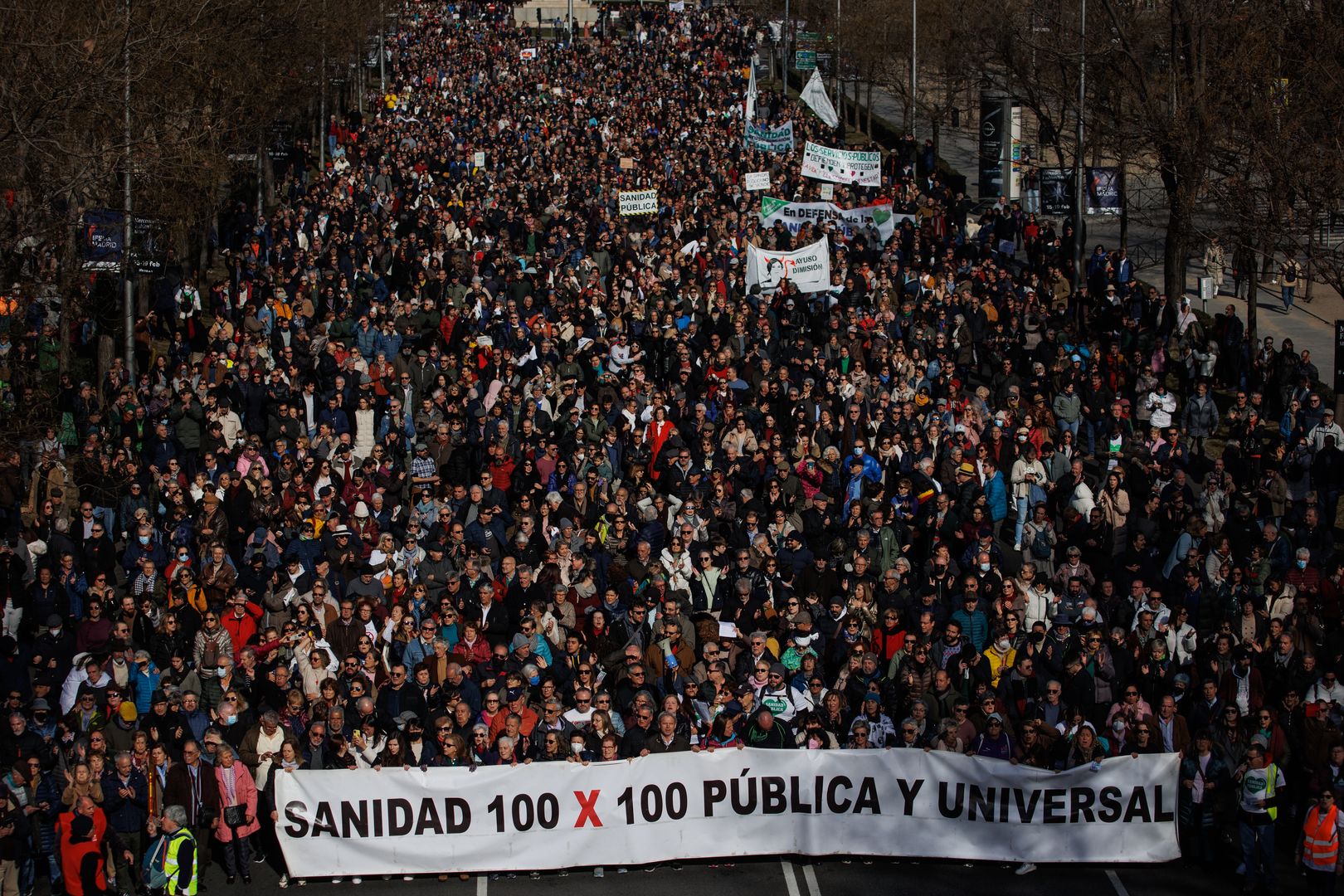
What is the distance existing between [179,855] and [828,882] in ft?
16.6

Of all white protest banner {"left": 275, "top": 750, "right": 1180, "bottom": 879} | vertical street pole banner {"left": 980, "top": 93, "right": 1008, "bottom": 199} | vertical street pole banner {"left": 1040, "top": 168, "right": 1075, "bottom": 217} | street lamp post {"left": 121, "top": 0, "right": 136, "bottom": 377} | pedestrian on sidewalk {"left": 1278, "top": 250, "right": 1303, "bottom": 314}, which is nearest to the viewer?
white protest banner {"left": 275, "top": 750, "right": 1180, "bottom": 879}

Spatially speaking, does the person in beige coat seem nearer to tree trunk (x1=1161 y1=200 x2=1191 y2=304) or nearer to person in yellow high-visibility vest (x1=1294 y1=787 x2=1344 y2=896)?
person in yellow high-visibility vest (x1=1294 y1=787 x2=1344 y2=896)

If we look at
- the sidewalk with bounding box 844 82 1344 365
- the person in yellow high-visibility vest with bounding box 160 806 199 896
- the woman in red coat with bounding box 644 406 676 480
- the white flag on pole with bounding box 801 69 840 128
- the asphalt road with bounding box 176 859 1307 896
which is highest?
the white flag on pole with bounding box 801 69 840 128

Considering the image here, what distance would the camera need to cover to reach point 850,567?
62.1 ft

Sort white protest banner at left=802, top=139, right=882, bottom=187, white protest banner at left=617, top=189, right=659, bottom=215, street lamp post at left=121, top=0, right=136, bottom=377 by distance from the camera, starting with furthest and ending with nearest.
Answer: white protest banner at left=802, top=139, right=882, bottom=187, white protest banner at left=617, top=189, right=659, bottom=215, street lamp post at left=121, top=0, right=136, bottom=377

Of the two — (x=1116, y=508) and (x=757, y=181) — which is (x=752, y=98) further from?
(x=1116, y=508)

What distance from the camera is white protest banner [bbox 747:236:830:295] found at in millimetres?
29547

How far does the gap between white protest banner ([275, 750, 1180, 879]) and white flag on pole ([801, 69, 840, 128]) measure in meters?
28.6

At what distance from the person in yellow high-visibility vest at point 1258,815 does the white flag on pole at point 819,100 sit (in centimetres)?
2886

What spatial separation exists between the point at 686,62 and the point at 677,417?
42145 millimetres

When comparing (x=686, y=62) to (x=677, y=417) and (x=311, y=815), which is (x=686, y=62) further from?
(x=311, y=815)

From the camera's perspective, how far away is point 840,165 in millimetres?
35844

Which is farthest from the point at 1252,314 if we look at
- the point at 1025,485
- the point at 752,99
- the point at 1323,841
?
the point at 752,99

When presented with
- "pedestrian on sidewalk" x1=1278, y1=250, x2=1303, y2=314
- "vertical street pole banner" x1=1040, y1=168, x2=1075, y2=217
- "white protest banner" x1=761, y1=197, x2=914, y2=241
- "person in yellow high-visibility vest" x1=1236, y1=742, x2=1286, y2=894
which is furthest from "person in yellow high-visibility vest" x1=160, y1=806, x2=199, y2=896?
"vertical street pole banner" x1=1040, y1=168, x2=1075, y2=217
